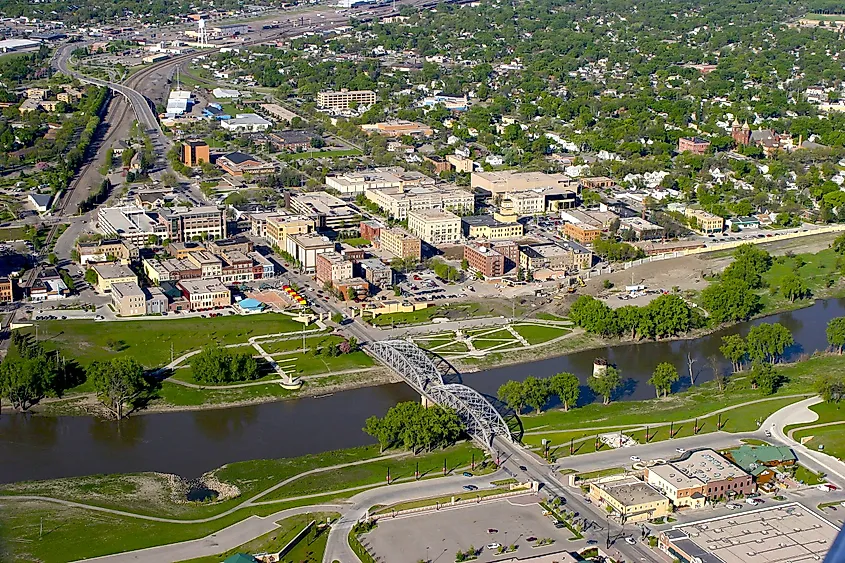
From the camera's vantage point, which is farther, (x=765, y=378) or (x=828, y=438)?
(x=765, y=378)

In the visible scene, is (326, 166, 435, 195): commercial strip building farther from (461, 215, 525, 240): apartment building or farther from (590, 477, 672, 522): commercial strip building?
(590, 477, 672, 522): commercial strip building

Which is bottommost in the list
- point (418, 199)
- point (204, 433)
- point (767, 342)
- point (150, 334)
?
point (204, 433)

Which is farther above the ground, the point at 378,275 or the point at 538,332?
the point at 378,275

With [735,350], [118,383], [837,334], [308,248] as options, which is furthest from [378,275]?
[837,334]

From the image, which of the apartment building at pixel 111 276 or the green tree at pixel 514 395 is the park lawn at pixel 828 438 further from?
the apartment building at pixel 111 276

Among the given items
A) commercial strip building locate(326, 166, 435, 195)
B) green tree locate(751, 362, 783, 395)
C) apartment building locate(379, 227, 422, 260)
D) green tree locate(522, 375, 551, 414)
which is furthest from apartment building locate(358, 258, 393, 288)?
green tree locate(751, 362, 783, 395)

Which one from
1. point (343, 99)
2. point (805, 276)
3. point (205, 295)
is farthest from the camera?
point (343, 99)

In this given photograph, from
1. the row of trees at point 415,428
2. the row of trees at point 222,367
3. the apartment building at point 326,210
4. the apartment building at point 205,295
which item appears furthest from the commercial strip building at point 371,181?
the row of trees at point 415,428

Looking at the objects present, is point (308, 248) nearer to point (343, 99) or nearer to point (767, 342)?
point (767, 342)
